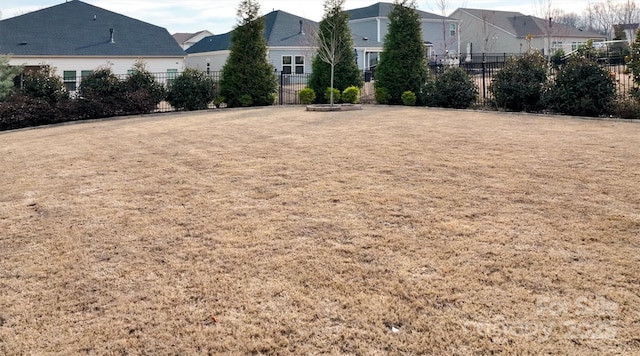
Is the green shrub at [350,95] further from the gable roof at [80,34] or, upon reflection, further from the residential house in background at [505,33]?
the residential house in background at [505,33]

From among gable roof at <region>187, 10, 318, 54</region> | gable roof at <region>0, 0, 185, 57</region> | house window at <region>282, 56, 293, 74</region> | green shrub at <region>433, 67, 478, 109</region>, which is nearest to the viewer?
green shrub at <region>433, 67, 478, 109</region>

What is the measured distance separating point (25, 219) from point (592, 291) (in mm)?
4607

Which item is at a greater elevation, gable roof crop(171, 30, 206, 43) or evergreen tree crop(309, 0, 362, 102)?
gable roof crop(171, 30, 206, 43)

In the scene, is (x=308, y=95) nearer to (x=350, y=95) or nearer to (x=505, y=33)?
(x=350, y=95)

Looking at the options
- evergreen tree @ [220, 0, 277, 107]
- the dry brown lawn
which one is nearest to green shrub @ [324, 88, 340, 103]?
evergreen tree @ [220, 0, 277, 107]

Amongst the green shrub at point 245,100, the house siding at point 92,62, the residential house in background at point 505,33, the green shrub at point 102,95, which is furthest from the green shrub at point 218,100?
the residential house in background at point 505,33

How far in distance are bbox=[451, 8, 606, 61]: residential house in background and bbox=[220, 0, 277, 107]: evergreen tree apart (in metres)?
32.2

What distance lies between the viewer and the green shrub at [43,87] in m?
14.5

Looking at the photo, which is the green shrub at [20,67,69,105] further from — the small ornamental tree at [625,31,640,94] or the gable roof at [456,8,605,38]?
the gable roof at [456,8,605,38]

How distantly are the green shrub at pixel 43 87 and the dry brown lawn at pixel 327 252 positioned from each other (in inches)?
325

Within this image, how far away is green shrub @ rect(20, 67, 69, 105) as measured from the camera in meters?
14.5

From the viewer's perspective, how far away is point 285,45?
1235 inches

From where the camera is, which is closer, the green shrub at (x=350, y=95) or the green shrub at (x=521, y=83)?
the green shrub at (x=521, y=83)

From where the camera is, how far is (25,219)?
4703 millimetres
